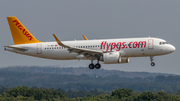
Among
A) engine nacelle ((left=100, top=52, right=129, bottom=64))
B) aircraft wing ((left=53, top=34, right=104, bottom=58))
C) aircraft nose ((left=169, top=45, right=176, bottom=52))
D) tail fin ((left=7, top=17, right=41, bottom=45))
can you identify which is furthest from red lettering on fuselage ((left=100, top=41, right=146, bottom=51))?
tail fin ((left=7, top=17, right=41, bottom=45))

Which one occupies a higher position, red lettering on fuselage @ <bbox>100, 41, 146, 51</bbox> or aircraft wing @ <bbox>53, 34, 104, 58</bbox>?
red lettering on fuselage @ <bbox>100, 41, 146, 51</bbox>

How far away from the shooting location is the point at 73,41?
6312 cm

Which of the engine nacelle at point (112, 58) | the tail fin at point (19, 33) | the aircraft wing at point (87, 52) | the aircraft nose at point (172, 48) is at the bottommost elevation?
the engine nacelle at point (112, 58)

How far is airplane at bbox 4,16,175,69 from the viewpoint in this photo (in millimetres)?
58844

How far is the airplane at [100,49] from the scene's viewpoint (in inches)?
2317

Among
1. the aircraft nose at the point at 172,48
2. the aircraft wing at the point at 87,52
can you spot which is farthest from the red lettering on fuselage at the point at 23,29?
the aircraft nose at the point at 172,48

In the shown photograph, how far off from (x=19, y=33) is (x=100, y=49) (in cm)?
1753

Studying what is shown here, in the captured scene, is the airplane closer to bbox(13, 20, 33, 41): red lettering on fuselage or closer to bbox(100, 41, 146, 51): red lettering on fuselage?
bbox(100, 41, 146, 51): red lettering on fuselage

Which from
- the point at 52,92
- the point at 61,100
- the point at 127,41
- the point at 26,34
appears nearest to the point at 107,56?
the point at 127,41

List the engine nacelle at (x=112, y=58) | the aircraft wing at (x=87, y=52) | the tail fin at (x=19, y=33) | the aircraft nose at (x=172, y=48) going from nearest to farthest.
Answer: the aircraft wing at (x=87, y=52) < the engine nacelle at (x=112, y=58) < the aircraft nose at (x=172, y=48) < the tail fin at (x=19, y=33)

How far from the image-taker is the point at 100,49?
6041 centimetres

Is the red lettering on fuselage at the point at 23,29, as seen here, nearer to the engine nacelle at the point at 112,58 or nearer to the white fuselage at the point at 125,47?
the white fuselage at the point at 125,47

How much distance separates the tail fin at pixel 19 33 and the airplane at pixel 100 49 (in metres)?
0.67

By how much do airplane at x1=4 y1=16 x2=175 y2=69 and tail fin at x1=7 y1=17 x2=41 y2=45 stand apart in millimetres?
672
